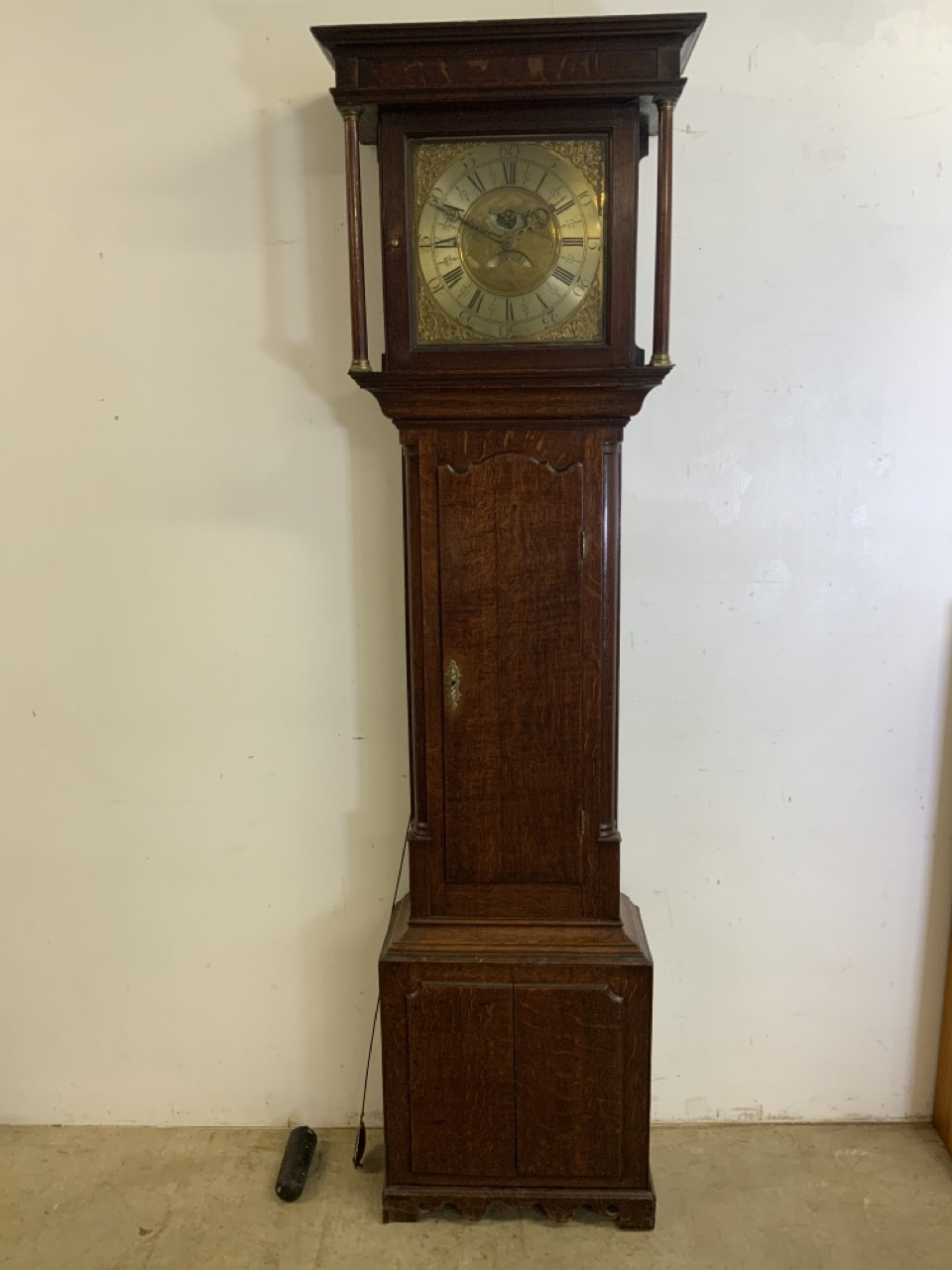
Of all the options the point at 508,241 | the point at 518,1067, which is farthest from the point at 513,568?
the point at 518,1067

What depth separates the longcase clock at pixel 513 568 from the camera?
1.38 meters

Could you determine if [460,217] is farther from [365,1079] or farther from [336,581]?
[365,1079]

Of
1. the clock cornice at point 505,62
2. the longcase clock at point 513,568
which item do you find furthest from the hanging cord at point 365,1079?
the clock cornice at point 505,62

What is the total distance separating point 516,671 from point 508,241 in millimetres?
722

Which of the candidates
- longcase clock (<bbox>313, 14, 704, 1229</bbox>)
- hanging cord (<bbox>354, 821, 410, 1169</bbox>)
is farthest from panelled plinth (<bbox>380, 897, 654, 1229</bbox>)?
hanging cord (<bbox>354, 821, 410, 1169</bbox>)

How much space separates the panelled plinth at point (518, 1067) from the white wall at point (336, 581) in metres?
0.28

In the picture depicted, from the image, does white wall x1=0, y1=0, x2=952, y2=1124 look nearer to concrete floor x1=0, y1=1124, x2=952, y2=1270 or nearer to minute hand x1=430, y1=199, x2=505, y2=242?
concrete floor x1=0, y1=1124, x2=952, y2=1270

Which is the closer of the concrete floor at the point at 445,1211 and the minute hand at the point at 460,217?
the minute hand at the point at 460,217

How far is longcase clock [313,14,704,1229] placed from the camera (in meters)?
1.38

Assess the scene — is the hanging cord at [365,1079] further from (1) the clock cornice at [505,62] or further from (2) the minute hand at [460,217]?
(1) the clock cornice at [505,62]

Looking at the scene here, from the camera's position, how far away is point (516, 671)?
154 centimetres

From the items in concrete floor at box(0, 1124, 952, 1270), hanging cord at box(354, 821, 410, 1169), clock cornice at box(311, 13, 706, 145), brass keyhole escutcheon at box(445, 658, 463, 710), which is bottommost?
concrete floor at box(0, 1124, 952, 1270)

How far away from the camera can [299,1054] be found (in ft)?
6.24

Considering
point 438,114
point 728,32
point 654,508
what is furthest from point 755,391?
point 438,114
